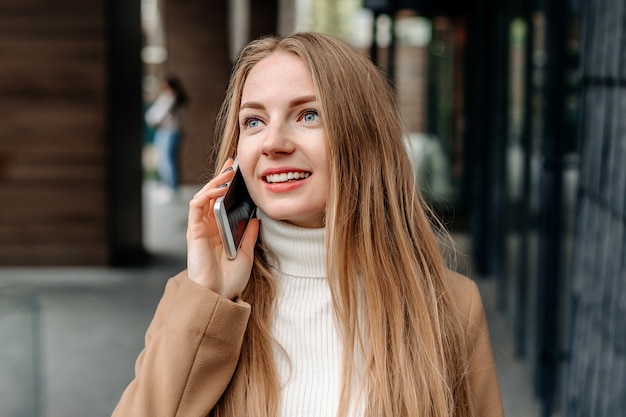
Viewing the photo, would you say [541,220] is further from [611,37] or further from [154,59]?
[154,59]

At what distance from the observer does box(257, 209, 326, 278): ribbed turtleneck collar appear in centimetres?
187

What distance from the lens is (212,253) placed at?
1806 millimetres

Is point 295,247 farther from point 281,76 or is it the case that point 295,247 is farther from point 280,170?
point 281,76

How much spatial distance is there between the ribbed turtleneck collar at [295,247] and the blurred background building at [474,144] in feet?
2.17

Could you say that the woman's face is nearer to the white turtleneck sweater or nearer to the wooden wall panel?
the white turtleneck sweater

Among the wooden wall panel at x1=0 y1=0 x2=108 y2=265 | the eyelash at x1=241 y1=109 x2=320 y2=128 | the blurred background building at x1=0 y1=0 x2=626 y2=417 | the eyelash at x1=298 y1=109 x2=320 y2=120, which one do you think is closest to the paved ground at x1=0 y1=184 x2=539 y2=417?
the blurred background building at x1=0 y1=0 x2=626 y2=417

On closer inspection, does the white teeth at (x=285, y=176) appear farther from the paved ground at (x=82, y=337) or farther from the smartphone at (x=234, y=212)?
the paved ground at (x=82, y=337)

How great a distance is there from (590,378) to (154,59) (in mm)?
24425

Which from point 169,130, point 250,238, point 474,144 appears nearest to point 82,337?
point 474,144

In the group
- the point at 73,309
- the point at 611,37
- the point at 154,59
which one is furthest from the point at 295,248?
the point at 154,59

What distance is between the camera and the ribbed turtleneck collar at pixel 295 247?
1868 millimetres

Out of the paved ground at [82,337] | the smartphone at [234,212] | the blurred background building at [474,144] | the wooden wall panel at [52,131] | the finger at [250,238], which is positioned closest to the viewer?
the smartphone at [234,212]

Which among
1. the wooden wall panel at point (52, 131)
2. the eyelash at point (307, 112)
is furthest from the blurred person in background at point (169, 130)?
the eyelash at point (307, 112)

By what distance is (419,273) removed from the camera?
1.87 m
